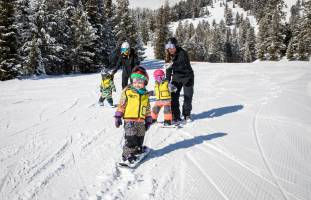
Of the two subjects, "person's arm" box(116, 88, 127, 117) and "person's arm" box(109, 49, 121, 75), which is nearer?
"person's arm" box(116, 88, 127, 117)

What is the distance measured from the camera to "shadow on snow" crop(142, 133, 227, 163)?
5.74m

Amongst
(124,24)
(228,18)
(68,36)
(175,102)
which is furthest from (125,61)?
(228,18)

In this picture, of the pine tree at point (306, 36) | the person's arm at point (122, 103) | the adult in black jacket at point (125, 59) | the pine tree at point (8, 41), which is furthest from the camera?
the pine tree at point (306, 36)

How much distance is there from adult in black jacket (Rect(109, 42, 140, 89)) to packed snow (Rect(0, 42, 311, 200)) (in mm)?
1454

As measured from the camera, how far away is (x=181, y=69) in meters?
7.97

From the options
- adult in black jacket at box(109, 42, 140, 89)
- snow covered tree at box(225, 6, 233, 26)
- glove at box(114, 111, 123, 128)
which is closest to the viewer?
glove at box(114, 111, 123, 128)

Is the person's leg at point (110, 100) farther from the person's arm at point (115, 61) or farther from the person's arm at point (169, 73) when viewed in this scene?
the person's arm at point (169, 73)

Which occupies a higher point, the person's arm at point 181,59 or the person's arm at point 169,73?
the person's arm at point 181,59

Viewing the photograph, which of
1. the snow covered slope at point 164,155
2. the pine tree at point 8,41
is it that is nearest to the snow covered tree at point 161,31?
the pine tree at point 8,41

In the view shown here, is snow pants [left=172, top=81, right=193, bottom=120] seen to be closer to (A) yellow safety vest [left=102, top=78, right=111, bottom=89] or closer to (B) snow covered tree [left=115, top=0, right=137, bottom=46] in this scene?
(A) yellow safety vest [left=102, top=78, right=111, bottom=89]

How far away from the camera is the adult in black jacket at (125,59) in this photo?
28.7 ft

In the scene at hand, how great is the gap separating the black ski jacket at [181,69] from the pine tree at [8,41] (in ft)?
63.5

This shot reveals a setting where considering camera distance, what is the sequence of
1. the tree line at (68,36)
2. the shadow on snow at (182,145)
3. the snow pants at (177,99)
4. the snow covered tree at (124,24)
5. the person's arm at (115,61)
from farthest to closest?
1. the snow covered tree at (124,24)
2. the tree line at (68,36)
3. the person's arm at (115,61)
4. the snow pants at (177,99)
5. the shadow on snow at (182,145)

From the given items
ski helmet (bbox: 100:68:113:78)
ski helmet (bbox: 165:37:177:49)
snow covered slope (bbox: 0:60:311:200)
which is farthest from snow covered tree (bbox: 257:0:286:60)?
ski helmet (bbox: 165:37:177:49)
